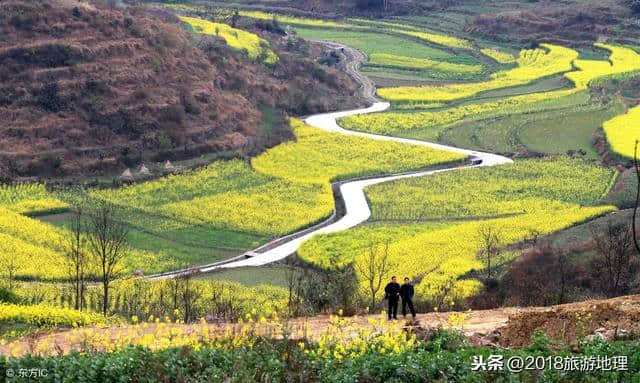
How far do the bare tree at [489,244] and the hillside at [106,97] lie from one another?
65.3 feet

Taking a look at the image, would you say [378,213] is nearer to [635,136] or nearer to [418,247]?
[418,247]

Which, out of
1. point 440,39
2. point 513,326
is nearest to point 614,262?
point 513,326

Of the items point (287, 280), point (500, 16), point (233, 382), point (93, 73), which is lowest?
point (287, 280)

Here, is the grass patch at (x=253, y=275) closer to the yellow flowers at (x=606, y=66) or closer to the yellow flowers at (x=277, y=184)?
the yellow flowers at (x=277, y=184)

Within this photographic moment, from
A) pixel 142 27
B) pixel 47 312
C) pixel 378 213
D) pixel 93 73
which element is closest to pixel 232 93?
pixel 142 27

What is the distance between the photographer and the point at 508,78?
278ft

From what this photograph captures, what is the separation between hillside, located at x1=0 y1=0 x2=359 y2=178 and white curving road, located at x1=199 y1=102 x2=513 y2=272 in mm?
6292

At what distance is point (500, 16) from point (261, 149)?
5747 centimetres

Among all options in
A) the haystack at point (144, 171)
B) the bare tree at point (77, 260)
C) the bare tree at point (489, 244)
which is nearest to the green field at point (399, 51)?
the haystack at point (144, 171)

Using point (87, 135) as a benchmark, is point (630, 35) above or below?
above

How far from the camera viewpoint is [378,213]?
47156 millimetres

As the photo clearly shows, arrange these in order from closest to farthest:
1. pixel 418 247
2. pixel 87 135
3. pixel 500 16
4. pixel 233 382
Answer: pixel 233 382, pixel 418 247, pixel 87 135, pixel 500 16

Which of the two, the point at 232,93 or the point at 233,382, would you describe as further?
the point at 232,93

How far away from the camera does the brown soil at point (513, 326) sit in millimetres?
17891
